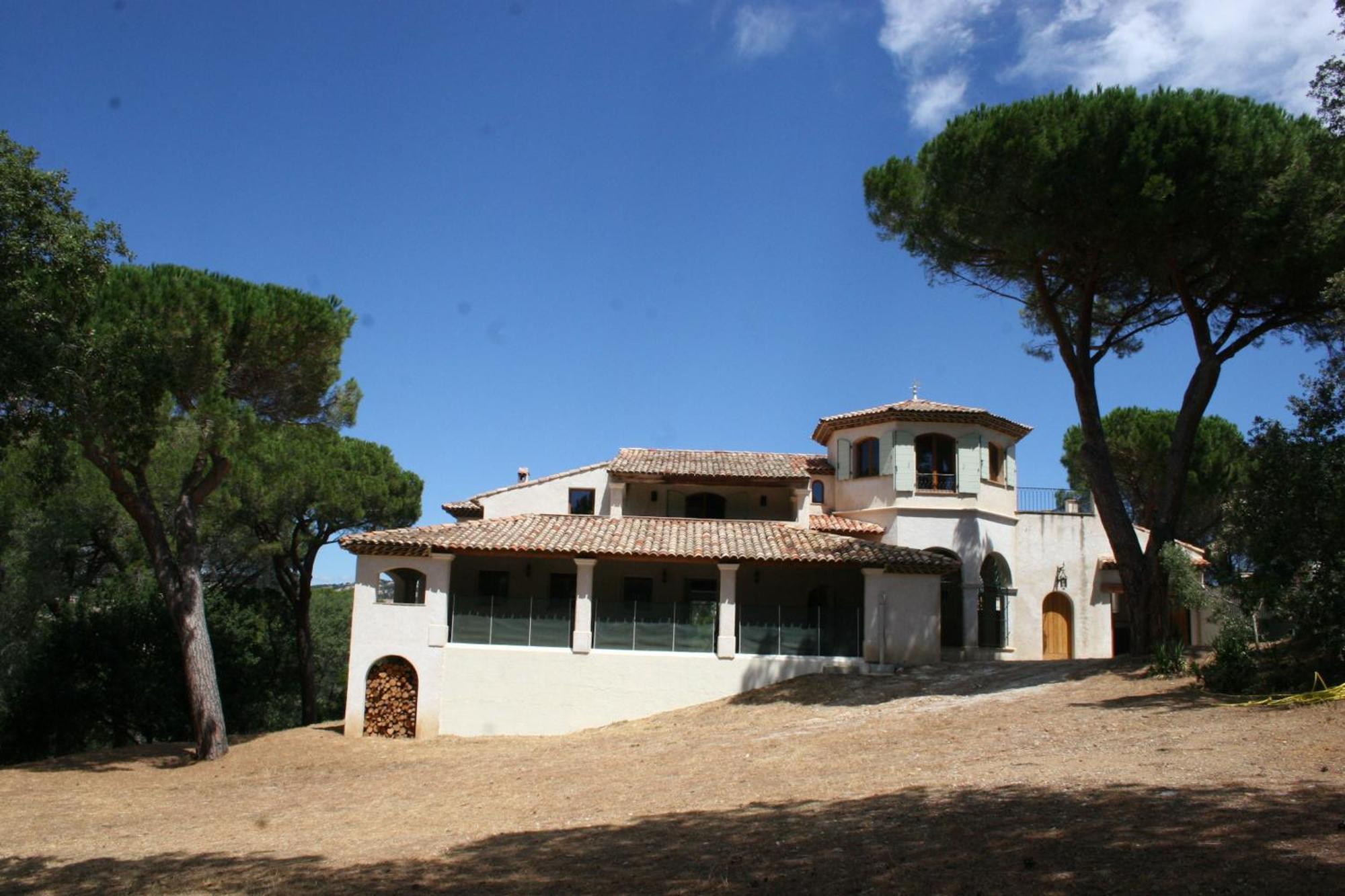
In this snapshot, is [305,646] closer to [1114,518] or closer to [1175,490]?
[1114,518]

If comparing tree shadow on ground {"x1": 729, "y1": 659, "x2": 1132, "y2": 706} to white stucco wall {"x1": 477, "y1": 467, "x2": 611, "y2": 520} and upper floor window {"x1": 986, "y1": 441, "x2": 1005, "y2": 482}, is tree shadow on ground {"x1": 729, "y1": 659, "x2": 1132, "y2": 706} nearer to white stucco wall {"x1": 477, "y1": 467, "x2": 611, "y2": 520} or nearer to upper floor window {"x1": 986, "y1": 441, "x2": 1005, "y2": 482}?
upper floor window {"x1": 986, "y1": 441, "x2": 1005, "y2": 482}

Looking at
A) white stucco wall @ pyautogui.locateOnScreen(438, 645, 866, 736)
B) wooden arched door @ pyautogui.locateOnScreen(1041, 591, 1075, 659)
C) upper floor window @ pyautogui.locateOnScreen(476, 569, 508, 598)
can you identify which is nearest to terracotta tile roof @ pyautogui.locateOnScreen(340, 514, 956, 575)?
upper floor window @ pyautogui.locateOnScreen(476, 569, 508, 598)

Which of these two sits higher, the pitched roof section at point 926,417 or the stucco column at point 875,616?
the pitched roof section at point 926,417

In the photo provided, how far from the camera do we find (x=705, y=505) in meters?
30.4

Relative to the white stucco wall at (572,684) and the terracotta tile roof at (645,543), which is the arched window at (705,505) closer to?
the terracotta tile roof at (645,543)

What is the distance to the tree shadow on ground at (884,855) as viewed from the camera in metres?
7.38


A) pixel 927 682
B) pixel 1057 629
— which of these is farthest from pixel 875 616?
pixel 1057 629

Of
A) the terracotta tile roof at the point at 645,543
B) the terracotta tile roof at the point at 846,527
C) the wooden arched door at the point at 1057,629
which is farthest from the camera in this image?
the wooden arched door at the point at 1057,629

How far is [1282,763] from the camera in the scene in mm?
10883

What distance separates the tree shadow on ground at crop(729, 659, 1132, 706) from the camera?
2039 cm

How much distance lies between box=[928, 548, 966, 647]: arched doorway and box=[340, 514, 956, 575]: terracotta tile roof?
3.25 metres

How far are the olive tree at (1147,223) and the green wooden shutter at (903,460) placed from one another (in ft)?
20.7

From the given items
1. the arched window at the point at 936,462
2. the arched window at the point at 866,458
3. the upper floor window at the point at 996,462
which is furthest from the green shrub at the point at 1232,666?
the arched window at the point at 866,458

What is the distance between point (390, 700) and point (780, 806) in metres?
14.2
